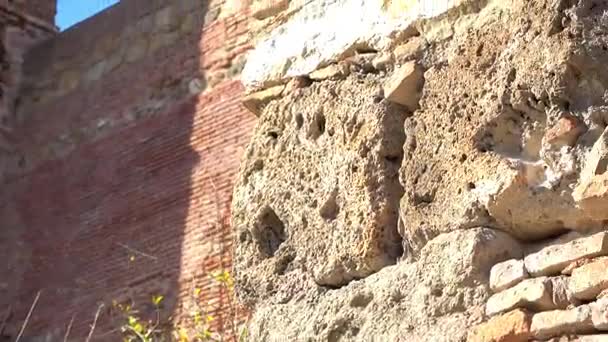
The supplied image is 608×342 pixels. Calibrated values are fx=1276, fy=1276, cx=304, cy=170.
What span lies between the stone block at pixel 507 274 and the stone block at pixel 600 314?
0.72ft

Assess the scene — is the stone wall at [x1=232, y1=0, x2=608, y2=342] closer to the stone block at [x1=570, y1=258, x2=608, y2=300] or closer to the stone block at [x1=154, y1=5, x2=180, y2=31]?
the stone block at [x1=570, y1=258, x2=608, y2=300]

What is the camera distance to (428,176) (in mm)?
2957

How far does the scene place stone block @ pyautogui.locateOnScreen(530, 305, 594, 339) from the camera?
102 inches

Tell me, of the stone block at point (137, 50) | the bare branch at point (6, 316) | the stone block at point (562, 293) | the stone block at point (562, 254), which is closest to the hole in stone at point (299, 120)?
the stone block at point (562, 254)

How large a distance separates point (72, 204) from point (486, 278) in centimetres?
540

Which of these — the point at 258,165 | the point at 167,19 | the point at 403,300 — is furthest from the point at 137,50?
the point at 403,300

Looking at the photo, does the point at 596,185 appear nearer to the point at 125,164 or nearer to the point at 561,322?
the point at 561,322

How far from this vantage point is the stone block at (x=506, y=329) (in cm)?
268

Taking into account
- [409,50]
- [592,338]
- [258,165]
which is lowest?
[592,338]

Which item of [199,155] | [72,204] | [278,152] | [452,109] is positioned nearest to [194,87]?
[199,155]

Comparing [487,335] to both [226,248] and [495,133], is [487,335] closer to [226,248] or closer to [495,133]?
[495,133]

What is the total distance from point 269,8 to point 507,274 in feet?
4.17

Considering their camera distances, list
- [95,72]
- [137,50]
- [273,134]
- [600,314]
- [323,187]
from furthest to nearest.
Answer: [95,72], [137,50], [273,134], [323,187], [600,314]

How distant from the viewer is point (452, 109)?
2.95 meters
